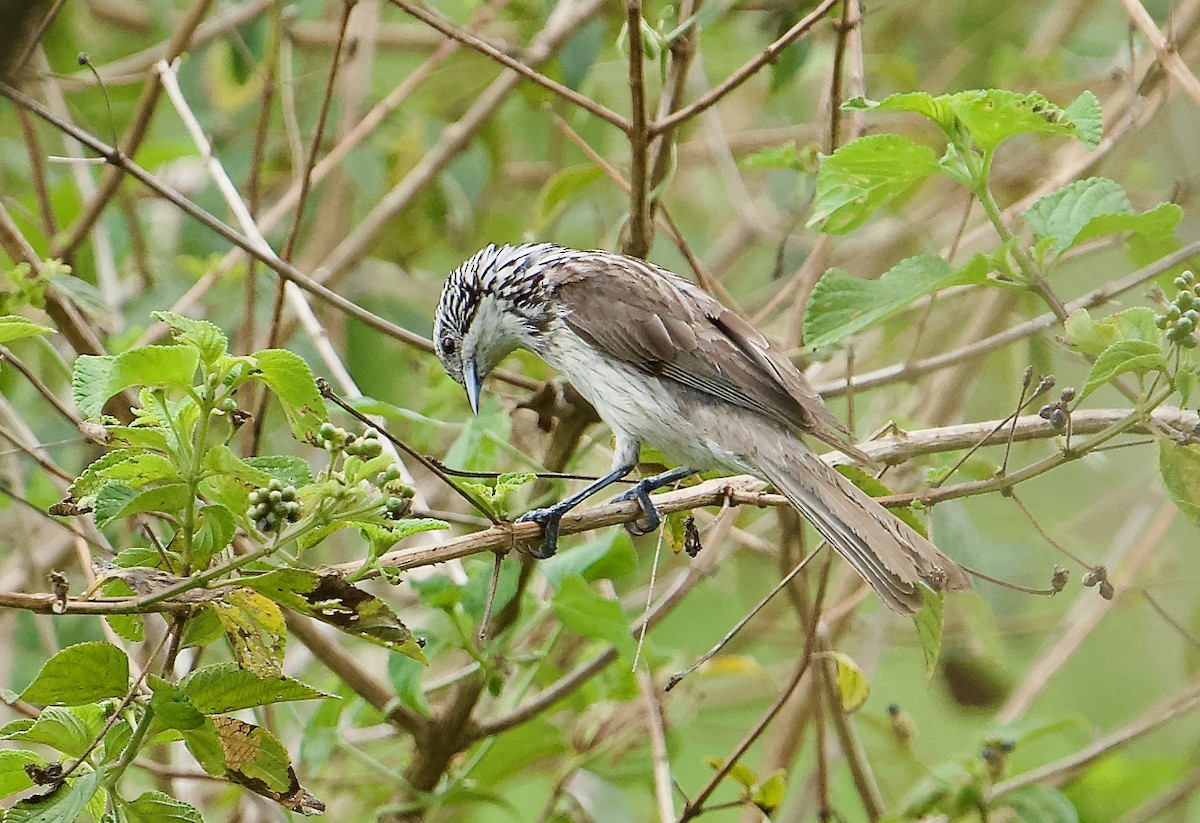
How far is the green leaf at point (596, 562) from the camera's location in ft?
9.22

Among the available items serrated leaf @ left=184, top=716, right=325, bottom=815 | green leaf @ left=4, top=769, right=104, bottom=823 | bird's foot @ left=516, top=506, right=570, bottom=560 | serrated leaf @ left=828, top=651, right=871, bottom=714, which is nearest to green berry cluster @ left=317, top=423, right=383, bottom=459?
serrated leaf @ left=184, top=716, right=325, bottom=815

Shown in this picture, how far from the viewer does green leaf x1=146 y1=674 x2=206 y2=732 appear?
1.80 m

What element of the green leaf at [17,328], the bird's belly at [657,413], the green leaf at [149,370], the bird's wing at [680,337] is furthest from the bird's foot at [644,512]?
the green leaf at [17,328]

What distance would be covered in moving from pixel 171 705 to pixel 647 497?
3.98 ft

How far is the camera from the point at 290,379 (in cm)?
194

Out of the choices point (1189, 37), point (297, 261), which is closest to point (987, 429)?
point (1189, 37)

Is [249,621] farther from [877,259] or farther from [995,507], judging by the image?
[995,507]

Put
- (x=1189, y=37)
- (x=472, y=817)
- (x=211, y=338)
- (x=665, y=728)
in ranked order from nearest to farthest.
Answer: (x=211, y=338) < (x=665, y=728) < (x=1189, y=37) < (x=472, y=817)

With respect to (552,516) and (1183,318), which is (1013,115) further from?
(552,516)

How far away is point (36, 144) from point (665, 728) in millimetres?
2512

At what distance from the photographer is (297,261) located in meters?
5.26

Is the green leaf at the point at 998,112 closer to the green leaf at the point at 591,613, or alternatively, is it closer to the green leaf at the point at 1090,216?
the green leaf at the point at 1090,216

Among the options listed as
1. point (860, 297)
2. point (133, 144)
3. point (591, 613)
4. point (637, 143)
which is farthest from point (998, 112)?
point (133, 144)

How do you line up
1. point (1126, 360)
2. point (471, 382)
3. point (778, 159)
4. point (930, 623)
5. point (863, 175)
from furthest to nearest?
point (471, 382) < point (778, 159) < point (930, 623) < point (863, 175) < point (1126, 360)
